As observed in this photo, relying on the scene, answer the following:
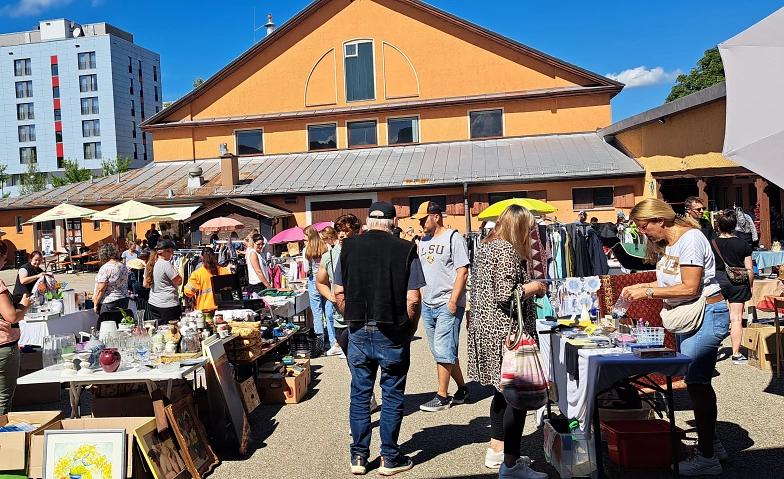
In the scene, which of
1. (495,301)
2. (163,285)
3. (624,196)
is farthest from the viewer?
(624,196)

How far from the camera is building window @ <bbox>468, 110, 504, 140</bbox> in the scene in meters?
24.2

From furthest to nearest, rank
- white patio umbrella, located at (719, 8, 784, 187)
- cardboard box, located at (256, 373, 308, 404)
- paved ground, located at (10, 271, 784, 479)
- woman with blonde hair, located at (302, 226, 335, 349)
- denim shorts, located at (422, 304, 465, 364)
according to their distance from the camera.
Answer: woman with blonde hair, located at (302, 226, 335, 349) < cardboard box, located at (256, 373, 308, 404) < denim shorts, located at (422, 304, 465, 364) < paved ground, located at (10, 271, 784, 479) < white patio umbrella, located at (719, 8, 784, 187)

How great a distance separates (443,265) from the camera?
6551 millimetres

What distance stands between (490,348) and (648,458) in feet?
4.76

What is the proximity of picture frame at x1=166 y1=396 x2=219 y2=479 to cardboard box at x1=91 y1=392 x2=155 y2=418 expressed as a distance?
1.51 feet

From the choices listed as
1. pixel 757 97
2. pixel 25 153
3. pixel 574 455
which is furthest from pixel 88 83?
pixel 757 97

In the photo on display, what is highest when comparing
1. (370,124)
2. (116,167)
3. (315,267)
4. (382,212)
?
(116,167)

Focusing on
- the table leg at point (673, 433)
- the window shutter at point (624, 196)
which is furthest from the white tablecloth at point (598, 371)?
the window shutter at point (624, 196)

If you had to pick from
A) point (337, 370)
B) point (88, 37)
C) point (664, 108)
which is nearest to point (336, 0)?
point (664, 108)

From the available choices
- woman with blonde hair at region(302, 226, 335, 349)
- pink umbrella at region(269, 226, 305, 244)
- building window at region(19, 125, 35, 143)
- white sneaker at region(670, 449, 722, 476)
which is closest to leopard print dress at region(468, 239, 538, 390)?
white sneaker at region(670, 449, 722, 476)

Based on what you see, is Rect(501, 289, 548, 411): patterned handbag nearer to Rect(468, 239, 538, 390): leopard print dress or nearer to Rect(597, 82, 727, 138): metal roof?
Rect(468, 239, 538, 390): leopard print dress

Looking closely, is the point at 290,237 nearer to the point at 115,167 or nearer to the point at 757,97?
the point at 757,97

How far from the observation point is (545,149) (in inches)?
887

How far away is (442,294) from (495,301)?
2.02 metres
